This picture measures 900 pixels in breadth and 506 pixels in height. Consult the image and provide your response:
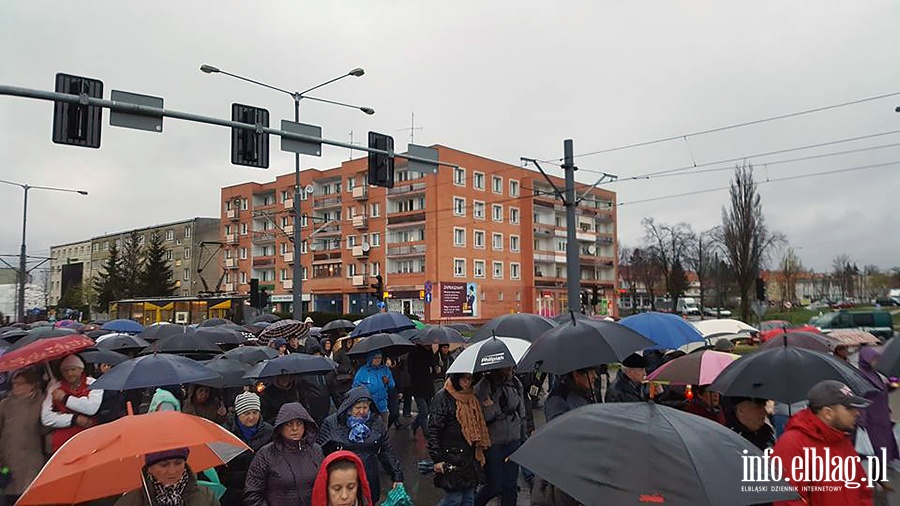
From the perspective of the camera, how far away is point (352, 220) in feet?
191

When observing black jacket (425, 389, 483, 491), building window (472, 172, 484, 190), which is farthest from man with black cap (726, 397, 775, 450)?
building window (472, 172, 484, 190)

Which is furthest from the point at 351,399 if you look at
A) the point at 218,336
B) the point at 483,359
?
the point at 218,336

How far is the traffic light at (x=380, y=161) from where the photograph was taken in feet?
42.7

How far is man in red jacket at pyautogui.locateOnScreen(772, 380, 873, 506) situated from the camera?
143 inches

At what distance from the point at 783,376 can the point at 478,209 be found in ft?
167

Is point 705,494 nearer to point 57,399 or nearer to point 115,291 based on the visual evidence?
point 57,399

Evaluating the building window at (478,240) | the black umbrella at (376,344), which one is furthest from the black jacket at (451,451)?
the building window at (478,240)

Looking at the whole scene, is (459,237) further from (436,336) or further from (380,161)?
(436,336)

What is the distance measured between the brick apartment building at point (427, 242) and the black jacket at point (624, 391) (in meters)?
41.5

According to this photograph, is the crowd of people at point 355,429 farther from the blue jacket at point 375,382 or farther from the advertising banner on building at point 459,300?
the advertising banner on building at point 459,300

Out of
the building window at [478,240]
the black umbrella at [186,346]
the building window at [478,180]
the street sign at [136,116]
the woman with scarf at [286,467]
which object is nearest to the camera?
the woman with scarf at [286,467]

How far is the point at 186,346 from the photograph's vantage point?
9625 mm

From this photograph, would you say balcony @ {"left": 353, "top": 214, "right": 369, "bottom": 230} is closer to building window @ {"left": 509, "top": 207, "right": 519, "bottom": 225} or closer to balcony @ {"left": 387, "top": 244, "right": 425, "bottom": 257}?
balcony @ {"left": 387, "top": 244, "right": 425, "bottom": 257}

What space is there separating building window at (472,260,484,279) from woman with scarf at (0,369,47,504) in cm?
4973
